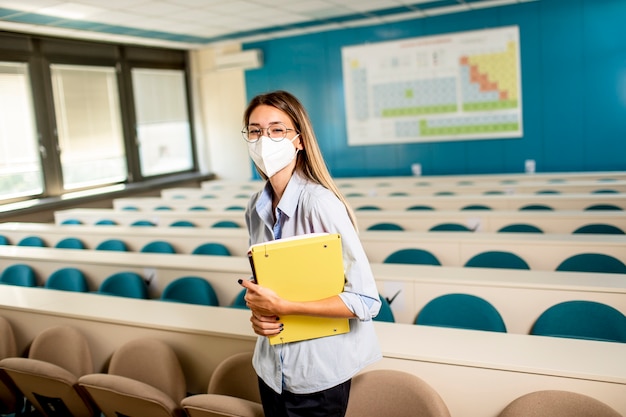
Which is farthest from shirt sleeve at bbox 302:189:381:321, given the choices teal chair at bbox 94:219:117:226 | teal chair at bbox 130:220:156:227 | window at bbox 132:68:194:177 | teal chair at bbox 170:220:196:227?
window at bbox 132:68:194:177

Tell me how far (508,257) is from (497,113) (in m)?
5.15

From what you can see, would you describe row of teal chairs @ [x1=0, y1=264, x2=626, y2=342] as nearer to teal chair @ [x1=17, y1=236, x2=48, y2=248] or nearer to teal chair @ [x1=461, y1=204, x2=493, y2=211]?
teal chair @ [x1=461, y1=204, x2=493, y2=211]

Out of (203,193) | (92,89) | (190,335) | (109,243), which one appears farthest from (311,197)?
(92,89)

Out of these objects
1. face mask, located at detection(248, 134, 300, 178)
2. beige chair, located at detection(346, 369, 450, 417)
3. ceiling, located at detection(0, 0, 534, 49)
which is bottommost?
beige chair, located at detection(346, 369, 450, 417)

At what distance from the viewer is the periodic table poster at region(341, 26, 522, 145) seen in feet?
26.0

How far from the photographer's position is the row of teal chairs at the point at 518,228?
403cm

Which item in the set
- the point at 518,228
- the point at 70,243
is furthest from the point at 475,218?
the point at 70,243

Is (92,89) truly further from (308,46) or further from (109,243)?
(109,243)

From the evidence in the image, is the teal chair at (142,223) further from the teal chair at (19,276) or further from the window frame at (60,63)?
the window frame at (60,63)

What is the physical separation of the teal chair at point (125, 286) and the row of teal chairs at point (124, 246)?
793mm

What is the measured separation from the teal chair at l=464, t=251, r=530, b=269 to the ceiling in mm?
4600

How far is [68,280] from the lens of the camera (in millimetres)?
4027

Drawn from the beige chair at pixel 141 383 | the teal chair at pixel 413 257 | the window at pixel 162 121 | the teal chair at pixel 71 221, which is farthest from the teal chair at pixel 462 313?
the window at pixel 162 121

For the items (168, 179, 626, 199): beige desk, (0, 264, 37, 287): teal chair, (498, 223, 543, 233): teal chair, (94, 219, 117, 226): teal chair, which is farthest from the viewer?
(94, 219, 117, 226): teal chair
